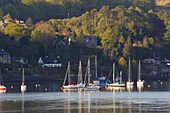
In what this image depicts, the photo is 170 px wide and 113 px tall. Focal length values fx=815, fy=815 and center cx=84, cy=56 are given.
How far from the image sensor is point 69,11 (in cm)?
15262

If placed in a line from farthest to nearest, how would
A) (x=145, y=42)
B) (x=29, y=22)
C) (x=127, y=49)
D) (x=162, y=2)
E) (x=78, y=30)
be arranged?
(x=162, y=2) < (x=145, y=42) < (x=29, y=22) < (x=78, y=30) < (x=127, y=49)

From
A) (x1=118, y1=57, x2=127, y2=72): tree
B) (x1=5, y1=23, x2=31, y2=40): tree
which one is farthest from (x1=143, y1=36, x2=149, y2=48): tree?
(x1=5, y1=23, x2=31, y2=40): tree

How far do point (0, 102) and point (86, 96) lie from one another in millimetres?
11270

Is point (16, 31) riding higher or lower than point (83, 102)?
higher

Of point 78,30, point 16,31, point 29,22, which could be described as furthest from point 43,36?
point 29,22

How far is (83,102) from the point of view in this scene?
229 ft

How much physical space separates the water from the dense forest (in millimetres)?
31210

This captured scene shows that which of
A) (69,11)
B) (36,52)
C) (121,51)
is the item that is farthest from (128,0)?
(36,52)

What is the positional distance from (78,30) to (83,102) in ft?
200

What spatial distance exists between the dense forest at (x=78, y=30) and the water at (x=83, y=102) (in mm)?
31210

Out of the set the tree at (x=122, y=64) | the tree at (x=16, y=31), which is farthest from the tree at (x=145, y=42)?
the tree at (x=16, y=31)

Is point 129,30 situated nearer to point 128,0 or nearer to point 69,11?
point 69,11

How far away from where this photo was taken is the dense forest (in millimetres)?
118188

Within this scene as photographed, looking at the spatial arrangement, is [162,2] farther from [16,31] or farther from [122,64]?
[16,31]
